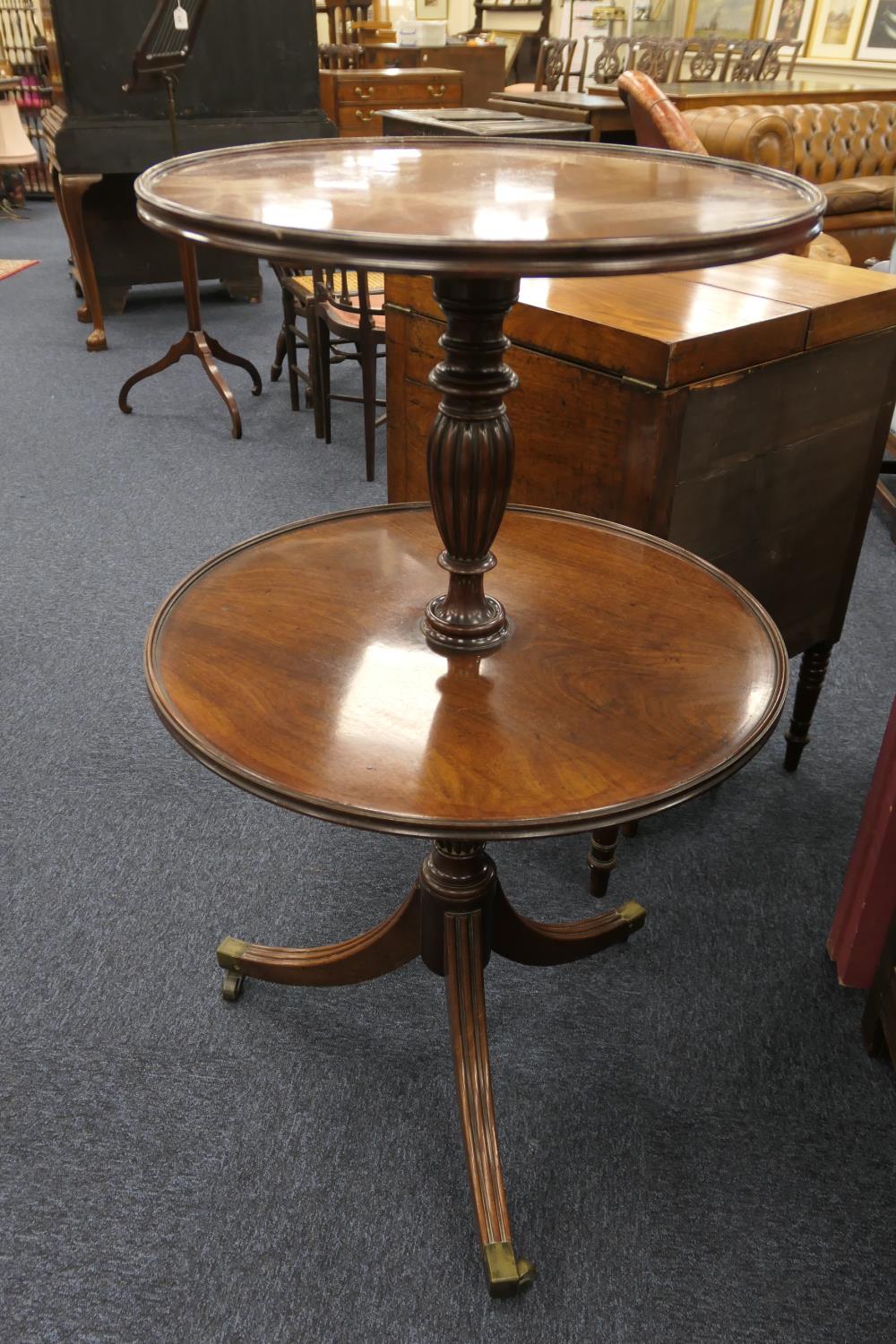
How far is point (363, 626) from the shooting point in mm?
1142

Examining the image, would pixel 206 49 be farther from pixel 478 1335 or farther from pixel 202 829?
pixel 478 1335

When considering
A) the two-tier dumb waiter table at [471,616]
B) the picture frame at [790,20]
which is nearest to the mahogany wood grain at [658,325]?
the two-tier dumb waiter table at [471,616]

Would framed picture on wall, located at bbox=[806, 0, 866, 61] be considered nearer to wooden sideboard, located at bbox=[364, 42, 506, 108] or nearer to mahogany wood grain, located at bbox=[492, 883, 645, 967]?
wooden sideboard, located at bbox=[364, 42, 506, 108]

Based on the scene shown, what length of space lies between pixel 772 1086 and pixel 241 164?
136 cm

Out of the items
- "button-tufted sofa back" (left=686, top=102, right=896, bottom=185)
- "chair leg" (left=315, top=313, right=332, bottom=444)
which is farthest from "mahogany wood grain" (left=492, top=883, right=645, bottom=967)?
"button-tufted sofa back" (left=686, top=102, right=896, bottom=185)

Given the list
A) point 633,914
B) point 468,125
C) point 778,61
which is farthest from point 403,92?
point 633,914

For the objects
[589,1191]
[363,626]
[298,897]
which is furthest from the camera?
[298,897]

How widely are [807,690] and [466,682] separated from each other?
3.70 feet

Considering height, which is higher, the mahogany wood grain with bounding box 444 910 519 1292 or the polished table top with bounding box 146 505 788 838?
the polished table top with bounding box 146 505 788 838

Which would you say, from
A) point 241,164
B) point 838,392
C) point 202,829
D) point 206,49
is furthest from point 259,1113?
point 206,49

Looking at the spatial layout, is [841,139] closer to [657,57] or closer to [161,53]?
[657,57]

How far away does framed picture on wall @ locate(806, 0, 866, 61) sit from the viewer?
838 cm

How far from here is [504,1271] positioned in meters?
1.18

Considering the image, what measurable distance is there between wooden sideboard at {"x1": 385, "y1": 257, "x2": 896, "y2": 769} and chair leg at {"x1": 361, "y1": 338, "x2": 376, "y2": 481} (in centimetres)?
125
